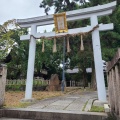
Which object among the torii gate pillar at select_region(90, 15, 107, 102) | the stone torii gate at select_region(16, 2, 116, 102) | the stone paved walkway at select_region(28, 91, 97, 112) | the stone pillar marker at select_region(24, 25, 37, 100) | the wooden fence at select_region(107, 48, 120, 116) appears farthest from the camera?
the stone pillar marker at select_region(24, 25, 37, 100)

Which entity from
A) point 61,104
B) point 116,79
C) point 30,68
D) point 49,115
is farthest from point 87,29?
point 116,79

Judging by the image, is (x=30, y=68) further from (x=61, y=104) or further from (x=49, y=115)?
(x=49, y=115)

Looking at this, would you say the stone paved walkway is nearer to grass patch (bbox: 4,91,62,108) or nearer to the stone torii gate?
grass patch (bbox: 4,91,62,108)

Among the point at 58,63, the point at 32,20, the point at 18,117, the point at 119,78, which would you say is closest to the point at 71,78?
the point at 58,63

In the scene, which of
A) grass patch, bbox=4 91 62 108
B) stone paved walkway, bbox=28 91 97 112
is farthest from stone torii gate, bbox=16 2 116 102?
stone paved walkway, bbox=28 91 97 112

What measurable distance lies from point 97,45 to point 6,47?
35.8ft

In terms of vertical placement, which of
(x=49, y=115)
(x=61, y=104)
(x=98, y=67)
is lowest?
(x=49, y=115)

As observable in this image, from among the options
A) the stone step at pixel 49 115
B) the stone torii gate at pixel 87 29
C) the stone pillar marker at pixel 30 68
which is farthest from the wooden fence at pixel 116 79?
the stone pillar marker at pixel 30 68

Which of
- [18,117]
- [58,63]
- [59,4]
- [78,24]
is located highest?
[59,4]

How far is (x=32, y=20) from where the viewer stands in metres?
7.79

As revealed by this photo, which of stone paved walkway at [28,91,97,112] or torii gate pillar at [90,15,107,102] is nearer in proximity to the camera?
stone paved walkway at [28,91,97,112]

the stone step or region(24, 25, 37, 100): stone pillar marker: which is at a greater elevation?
region(24, 25, 37, 100): stone pillar marker

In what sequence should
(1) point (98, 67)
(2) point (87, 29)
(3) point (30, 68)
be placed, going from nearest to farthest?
(1) point (98, 67)
(2) point (87, 29)
(3) point (30, 68)

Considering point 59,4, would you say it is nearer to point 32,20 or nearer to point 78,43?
point 78,43
